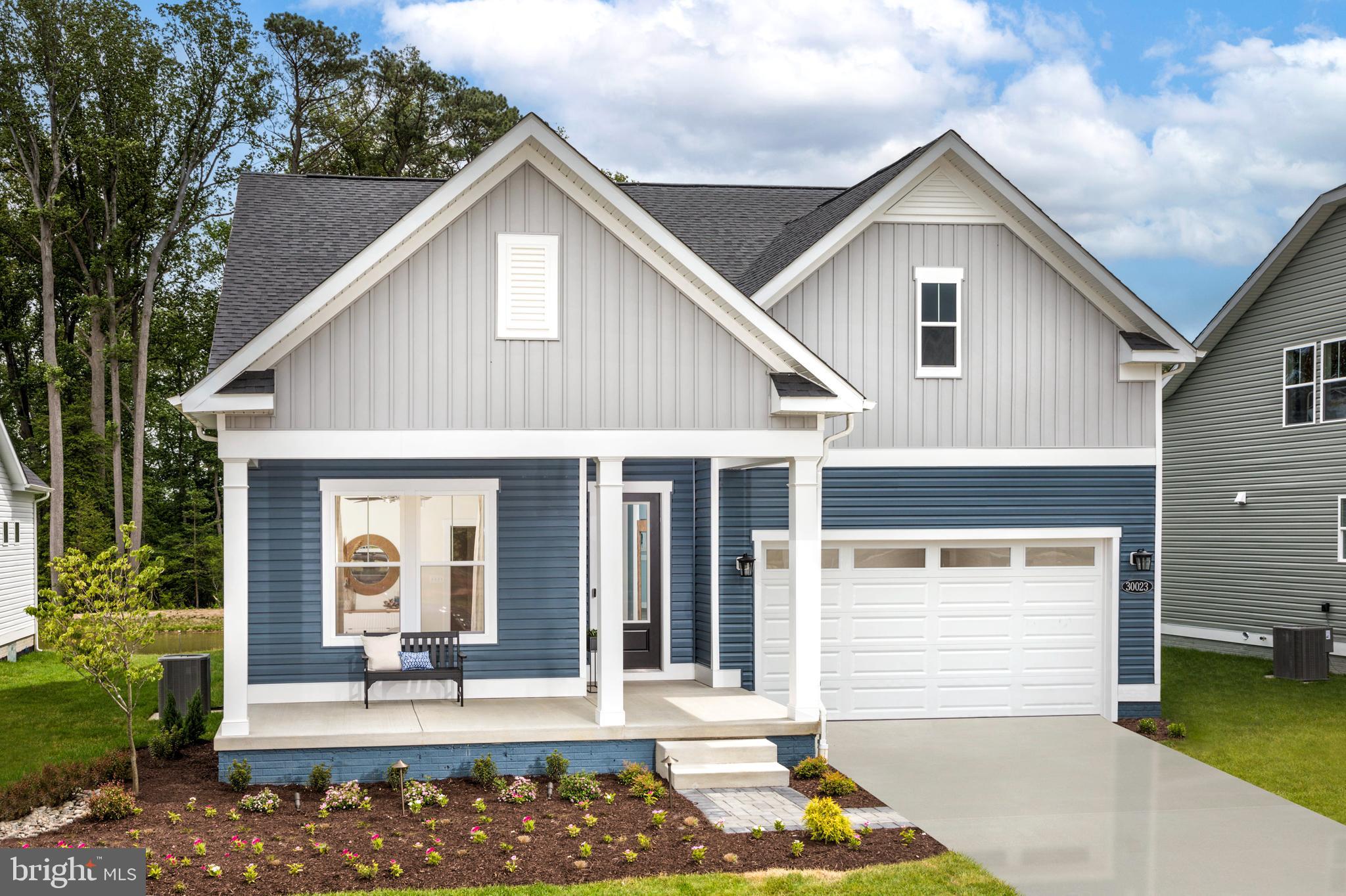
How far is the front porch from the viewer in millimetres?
10859

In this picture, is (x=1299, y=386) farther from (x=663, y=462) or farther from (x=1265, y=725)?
(x=663, y=462)

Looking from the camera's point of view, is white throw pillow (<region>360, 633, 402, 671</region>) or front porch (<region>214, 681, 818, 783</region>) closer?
front porch (<region>214, 681, 818, 783</region>)

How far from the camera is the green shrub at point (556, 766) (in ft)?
36.2

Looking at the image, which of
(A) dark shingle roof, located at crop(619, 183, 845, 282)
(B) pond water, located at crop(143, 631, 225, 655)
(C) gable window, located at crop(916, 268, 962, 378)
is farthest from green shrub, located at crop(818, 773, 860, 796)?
(B) pond water, located at crop(143, 631, 225, 655)

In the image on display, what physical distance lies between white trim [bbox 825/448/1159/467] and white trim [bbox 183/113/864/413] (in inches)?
105

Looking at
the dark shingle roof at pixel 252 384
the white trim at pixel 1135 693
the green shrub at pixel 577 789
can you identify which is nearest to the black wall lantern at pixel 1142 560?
the white trim at pixel 1135 693

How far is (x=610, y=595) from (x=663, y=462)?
350cm

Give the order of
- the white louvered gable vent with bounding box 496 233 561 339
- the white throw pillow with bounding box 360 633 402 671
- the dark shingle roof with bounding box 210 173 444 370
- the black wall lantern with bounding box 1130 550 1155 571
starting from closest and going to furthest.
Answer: the white louvered gable vent with bounding box 496 233 561 339 → the white throw pillow with bounding box 360 633 402 671 → the dark shingle roof with bounding box 210 173 444 370 → the black wall lantern with bounding box 1130 550 1155 571

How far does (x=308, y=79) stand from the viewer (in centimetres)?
3538

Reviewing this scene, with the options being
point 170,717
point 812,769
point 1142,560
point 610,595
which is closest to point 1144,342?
point 1142,560

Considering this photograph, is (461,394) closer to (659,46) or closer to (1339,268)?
(1339,268)

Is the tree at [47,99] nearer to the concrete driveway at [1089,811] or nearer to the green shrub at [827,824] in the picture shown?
the concrete driveway at [1089,811]

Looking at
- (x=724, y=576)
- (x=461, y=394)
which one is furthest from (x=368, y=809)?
(x=724, y=576)

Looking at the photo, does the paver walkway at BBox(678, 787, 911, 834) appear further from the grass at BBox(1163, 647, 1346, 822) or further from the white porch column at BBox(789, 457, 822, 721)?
the grass at BBox(1163, 647, 1346, 822)
